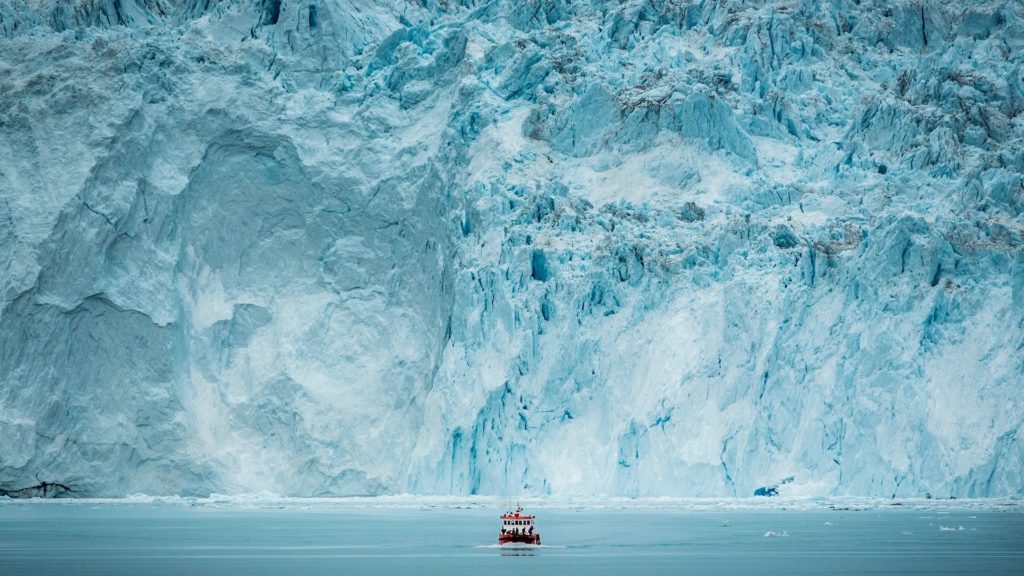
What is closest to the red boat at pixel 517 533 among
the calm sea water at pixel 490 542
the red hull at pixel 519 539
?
the red hull at pixel 519 539

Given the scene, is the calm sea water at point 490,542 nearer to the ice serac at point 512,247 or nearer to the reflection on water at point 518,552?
the reflection on water at point 518,552

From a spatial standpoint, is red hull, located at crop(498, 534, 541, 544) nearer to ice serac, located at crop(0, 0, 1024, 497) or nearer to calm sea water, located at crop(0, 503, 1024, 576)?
calm sea water, located at crop(0, 503, 1024, 576)

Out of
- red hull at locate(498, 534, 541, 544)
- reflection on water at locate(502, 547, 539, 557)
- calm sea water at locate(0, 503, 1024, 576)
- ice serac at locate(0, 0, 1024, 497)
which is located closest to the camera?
calm sea water at locate(0, 503, 1024, 576)

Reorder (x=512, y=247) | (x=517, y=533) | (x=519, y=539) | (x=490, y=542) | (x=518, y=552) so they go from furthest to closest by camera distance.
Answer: (x=512, y=247)
(x=490, y=542)
(x=517, y=533)
(x=519, y=539)
(x=518, y=552)

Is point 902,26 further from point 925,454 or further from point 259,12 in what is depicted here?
point 259,12

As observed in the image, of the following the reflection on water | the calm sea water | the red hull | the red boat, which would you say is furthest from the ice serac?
the reflection on water

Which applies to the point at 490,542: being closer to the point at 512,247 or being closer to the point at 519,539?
the point at 519,539

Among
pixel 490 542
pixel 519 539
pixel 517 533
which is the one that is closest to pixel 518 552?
pixel 519 539
